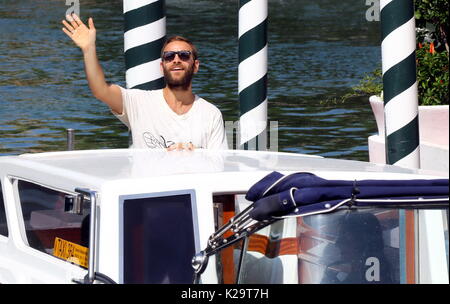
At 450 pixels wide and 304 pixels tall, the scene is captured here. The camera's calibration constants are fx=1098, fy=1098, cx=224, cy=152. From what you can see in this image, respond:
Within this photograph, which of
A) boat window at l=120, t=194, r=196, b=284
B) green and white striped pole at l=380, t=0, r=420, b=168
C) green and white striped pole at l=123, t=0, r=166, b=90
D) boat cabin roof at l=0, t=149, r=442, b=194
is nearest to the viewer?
boat window at l=120, t=194, r=196, b=284

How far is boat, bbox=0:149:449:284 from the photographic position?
12.4ft

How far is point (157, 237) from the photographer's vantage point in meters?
4.20

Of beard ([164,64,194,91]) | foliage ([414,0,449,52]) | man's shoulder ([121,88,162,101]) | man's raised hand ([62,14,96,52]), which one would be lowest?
man's shoulder ([121,88,162,101])

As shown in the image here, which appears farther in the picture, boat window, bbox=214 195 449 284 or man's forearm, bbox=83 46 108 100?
man's forearm, bbox=83 46 108 100

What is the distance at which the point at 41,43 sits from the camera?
2430 centimetres

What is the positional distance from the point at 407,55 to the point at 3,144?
744 cm

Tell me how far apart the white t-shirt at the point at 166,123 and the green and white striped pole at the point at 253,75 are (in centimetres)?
229

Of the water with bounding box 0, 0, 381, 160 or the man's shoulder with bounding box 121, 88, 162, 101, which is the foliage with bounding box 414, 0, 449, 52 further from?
the man's shoulder with bounding box 121, 88, 162, 101

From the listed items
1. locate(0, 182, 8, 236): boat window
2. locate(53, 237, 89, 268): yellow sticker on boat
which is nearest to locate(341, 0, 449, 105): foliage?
locate(0, 182, 8, 236): boat window

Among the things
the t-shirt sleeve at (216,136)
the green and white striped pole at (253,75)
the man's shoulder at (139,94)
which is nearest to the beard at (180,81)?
the man's shoulder at (139,94)

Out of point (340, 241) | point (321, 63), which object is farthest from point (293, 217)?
point (321, 63)

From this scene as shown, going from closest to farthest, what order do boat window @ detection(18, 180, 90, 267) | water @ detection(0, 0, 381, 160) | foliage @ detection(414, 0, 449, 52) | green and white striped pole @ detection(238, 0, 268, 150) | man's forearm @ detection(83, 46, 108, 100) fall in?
boat window @ detection(18, 180, 90, 267)
man's forearm @ detection(83, 46, 108, 100)
green and white striped pole @ detection(238, 0, 268, 150)
foliage @ detection(414, 0, 449, 52)
water @ detection(0, 0, 381, 160)

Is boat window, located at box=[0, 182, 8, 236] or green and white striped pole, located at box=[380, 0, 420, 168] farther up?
green and white striped pole, located at box=[380, 0, 420, 168]
